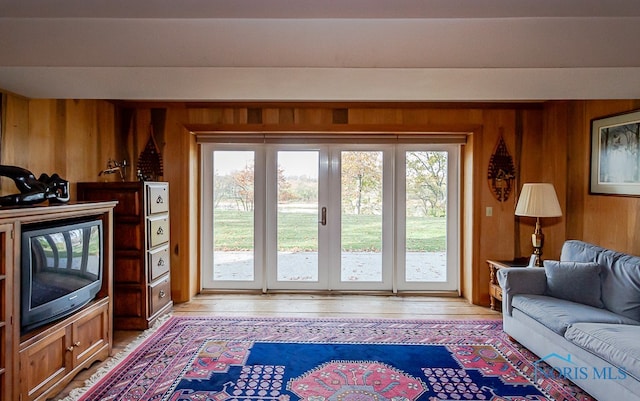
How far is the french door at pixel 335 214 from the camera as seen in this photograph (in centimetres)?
460

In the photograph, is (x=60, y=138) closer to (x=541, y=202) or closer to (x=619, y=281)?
(x=541, y=202)

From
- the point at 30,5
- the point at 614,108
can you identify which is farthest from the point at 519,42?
the point at 30,5

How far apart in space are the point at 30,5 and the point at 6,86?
100 centimetres

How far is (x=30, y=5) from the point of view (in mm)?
1871

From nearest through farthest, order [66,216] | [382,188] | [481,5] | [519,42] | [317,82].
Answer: [481,5] → [519,42] → [66,216] → [317,82] → [382,188]

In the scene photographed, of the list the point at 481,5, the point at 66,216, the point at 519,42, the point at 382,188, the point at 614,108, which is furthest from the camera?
the point at 382,188

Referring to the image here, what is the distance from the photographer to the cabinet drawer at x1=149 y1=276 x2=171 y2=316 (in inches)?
141

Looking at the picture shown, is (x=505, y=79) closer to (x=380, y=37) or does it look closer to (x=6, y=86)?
(x=380, y=37)

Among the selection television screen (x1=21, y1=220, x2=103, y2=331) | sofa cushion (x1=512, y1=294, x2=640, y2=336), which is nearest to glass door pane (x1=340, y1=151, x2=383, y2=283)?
sofa cushion (x1=512, y1=294, x2=640, y2=336)

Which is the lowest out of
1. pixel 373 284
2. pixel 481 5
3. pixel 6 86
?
pixel 373 284

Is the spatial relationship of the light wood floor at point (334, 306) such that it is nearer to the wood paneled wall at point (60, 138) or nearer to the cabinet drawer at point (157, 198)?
the cabinet drawer at point (157, 198)

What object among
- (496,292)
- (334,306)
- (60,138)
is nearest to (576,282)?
(496,292)

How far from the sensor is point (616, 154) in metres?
3.32

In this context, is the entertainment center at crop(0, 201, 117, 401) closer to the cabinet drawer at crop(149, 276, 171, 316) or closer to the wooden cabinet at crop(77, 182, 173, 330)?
the wooden cabinet at crop(77, 182, 173, 330)
